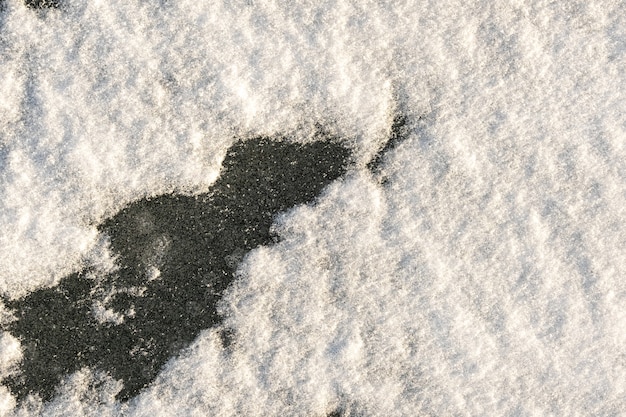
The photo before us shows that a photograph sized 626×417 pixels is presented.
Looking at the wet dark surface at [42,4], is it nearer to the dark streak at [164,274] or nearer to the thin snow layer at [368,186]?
the thin snow layer at [368,186]

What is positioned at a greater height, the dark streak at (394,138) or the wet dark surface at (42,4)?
the wet dark surface at (42,4)

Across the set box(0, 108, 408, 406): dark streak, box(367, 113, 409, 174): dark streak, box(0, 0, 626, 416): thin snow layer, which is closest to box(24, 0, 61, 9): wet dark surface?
box(0, 0, 626, 416): thin snow layer

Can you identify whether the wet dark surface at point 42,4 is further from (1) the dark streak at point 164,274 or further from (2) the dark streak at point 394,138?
(2) the dark streak at point 394,138

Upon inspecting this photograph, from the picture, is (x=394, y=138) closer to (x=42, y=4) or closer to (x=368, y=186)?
(x=368, y=186)

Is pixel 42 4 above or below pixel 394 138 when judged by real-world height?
above

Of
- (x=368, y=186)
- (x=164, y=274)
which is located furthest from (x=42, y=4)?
(x=368, y=186)

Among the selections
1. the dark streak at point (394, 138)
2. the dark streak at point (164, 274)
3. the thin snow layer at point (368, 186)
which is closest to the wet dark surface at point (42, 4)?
the thin snow layer at point (368, 186)
